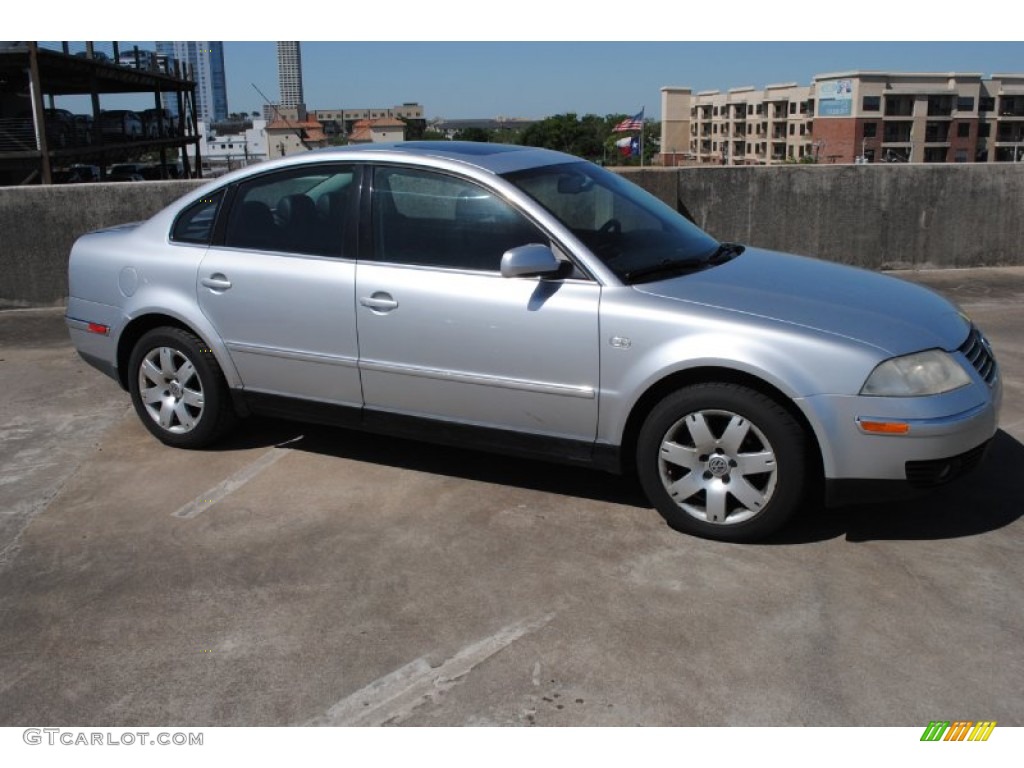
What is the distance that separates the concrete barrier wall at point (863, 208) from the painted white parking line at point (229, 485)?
18.2ft

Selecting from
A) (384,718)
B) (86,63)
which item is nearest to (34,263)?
(384,718)

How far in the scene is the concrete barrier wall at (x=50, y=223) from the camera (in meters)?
9.19

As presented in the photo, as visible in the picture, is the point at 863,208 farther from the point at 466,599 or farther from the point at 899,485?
the point at 466,599

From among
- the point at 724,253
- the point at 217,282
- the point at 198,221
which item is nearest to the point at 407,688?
the point at 217,282

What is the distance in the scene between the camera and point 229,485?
→ 5.08m

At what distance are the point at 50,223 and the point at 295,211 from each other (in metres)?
5.19

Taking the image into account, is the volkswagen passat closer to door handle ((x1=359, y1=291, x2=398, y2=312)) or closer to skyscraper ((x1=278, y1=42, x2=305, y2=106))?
door handle ((x1=359, y1=291, x2=398, y2=312))

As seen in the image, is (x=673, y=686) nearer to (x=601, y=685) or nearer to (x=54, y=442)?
(x=601, y=685)

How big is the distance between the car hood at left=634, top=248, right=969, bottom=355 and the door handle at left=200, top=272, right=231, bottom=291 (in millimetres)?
2178

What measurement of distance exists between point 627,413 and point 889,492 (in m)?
1.09

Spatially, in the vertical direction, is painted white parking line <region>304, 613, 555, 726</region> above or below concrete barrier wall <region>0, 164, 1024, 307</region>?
below

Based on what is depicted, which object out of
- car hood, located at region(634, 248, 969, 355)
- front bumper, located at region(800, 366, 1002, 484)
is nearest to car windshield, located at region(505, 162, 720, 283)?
car hood, located at region(634, 248, 969, 355)

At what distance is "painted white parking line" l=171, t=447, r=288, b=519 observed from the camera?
4.78 meters

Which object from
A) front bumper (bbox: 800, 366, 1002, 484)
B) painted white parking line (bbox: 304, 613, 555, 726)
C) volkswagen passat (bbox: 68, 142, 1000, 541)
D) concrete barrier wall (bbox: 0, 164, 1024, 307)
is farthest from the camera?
concrete barrier wall (bbox: 0, 164, 1024, 307)
